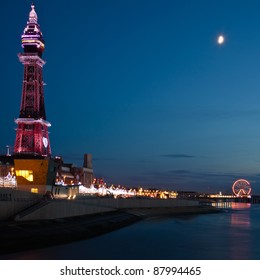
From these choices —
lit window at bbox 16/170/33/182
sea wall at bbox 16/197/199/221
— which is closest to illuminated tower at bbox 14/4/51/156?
sea wall at bbox 16/197/199/221

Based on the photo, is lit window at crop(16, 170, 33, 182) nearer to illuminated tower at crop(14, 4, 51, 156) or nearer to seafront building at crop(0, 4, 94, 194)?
seafront building at crop(0, 4, 94, 194)

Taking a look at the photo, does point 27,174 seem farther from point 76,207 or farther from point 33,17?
point 33,17

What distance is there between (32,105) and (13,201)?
103 metres

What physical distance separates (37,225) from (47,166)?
21.1 metres

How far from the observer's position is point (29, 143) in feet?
449

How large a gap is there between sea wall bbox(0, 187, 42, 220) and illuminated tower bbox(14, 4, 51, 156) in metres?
93.9

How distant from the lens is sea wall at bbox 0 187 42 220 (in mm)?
36906

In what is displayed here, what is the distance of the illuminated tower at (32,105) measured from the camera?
13700cm

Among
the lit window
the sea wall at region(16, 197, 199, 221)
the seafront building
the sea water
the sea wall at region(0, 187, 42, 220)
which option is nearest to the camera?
the sea water

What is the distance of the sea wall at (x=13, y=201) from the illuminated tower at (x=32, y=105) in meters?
93.9

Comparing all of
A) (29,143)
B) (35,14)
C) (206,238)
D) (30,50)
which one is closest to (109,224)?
(206,238)

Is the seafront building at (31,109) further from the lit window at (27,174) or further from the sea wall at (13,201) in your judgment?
the sea wall at (13,201)

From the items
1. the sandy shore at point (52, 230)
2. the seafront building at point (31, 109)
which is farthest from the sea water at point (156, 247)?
the seafront building at point (31, 109)
